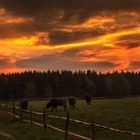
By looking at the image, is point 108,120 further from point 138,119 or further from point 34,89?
point 34,89

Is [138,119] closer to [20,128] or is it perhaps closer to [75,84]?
[20,128]

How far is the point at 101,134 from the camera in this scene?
33.4 m

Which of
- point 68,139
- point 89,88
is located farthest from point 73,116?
point 89,88

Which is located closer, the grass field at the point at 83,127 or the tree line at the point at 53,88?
the grass field at the point at 83,127

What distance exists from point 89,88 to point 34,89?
23.5 m

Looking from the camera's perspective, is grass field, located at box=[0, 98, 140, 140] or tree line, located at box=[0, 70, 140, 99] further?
tree line, located at box=[0, 70, 140, 99]

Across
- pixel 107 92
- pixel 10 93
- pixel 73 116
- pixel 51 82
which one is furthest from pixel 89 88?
pixel 73 116

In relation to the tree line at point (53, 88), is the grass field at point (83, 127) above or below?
below

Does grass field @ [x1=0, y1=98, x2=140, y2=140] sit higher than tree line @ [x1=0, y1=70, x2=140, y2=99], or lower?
lower

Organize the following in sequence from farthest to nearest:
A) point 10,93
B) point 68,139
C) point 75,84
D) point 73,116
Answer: point 75,84 → point 10,93 → point 73,116 → point 68,139

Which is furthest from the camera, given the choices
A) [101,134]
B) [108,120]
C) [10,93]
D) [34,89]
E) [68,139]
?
[34,89]

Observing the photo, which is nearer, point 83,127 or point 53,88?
point 83,127

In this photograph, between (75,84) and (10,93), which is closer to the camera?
(10,93)

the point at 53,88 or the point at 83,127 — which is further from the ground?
the point at 53,88
